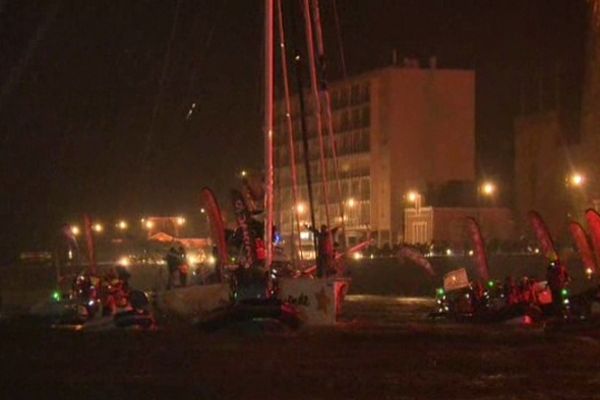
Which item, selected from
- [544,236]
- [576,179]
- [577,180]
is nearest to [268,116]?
[544,236]

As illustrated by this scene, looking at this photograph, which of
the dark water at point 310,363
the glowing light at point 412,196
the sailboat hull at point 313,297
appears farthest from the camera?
the glowing light at point 412,196

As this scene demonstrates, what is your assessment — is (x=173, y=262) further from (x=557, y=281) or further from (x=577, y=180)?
(x=577, y=180)

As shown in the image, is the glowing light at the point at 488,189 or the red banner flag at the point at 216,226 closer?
the red banner flag at the point at 216,226

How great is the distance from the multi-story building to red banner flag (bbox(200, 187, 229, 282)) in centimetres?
6659

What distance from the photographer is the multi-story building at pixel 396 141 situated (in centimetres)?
10925

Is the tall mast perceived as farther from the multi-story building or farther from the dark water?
the multi-story building

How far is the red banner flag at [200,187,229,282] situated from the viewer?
125ft

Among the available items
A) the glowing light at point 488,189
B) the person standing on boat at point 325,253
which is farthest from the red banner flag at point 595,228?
the glowing light at point 488,189

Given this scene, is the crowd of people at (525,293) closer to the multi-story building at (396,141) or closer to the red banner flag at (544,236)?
the red banner flag at (544,236)

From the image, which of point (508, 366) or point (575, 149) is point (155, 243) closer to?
point (575, 149)

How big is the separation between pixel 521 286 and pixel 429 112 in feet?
242

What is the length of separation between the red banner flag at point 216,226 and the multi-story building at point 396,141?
66.6 m

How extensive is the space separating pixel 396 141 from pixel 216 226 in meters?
72.7

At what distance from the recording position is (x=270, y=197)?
36.2 m
